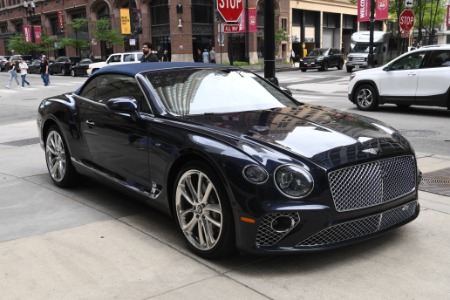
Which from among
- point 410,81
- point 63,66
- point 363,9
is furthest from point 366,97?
point 63,66

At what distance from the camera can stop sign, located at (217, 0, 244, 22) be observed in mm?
9811

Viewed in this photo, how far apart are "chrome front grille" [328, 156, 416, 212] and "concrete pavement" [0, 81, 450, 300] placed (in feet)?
1.60

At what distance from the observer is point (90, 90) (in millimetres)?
5559

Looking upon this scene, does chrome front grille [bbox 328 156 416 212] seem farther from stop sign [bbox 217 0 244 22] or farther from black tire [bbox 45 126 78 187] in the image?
stop sign [bbox 217 0 244 22]

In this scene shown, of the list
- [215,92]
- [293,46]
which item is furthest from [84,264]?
[293,46]

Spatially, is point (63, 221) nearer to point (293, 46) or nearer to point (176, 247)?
point (176, 247)

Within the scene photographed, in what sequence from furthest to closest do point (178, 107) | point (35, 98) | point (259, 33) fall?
point (259, 33), point (35, 98), point (178, 107)

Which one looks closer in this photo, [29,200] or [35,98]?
[29,200]

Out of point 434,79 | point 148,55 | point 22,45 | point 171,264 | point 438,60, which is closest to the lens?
point 171,264

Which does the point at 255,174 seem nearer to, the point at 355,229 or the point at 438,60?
the point at 355,229

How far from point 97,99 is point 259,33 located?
159 ft

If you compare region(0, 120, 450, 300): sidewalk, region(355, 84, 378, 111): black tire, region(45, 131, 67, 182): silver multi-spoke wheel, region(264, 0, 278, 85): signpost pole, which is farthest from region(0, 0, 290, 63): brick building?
region(0, 120, 450, 300): sidewalk

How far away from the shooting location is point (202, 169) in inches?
143

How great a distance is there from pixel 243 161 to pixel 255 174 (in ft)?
0.43
